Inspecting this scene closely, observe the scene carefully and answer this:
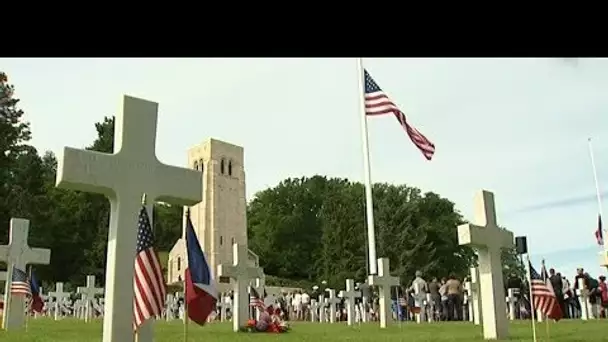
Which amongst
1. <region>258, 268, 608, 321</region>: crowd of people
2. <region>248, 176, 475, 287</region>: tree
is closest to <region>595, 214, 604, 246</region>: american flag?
<region>258, 268, 608, 321</region>: crowd of people

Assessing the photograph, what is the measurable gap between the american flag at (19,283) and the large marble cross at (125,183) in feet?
24.6

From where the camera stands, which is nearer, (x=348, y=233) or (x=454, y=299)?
(x=454, y=299)

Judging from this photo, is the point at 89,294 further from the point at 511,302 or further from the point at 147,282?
the point at 147,282

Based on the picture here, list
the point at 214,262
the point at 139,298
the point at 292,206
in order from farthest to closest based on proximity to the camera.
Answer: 1. the point at 292,206
2. the point at 214,262
3. the point at 139,298

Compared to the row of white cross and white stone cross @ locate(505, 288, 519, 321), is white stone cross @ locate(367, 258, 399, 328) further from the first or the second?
the row of white cross

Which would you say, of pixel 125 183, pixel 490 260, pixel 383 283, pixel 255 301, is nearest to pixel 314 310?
pixel 383 283

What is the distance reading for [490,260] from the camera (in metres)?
12.7

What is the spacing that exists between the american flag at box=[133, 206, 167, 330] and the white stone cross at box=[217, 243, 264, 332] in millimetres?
8210

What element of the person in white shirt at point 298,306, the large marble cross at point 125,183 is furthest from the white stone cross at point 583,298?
the large marble cross at point 125,183

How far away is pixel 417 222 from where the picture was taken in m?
62.1

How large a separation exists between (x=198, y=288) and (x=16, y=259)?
27.8 ft
